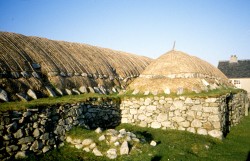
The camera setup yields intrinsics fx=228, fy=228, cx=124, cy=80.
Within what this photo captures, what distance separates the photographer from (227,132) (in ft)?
46.4

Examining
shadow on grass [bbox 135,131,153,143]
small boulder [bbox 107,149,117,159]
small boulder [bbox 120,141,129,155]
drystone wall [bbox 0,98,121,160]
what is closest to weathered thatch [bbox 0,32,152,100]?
drystone wall [bbox 0,98,121,160]

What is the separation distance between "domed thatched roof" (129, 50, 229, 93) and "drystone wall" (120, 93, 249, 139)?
4.37 feet

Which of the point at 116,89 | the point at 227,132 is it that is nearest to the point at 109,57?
the point at 116,89

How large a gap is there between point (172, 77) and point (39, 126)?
10283mm

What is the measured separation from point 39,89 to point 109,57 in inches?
416

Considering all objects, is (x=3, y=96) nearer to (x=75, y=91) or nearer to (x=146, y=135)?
(x=75, y=91)

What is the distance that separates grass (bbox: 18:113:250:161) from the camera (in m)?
8.52

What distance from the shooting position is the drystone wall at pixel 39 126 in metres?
7.64

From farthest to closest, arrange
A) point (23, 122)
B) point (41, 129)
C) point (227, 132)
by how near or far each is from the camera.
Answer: point (227, 132)
point (41, 129)
point (23, 122)

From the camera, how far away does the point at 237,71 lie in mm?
46031

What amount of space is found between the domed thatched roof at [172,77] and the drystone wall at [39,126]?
4.98m

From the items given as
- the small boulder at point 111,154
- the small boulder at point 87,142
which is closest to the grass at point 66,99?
the small boulder at point 87,142

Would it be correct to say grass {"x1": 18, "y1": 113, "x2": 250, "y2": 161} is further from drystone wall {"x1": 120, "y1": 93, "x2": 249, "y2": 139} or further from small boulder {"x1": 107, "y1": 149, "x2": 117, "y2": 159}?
drystone wall {"x1": 120, "y1": 93, "x2": 249, "y2": 139}

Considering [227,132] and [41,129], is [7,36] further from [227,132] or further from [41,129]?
[227,132]
